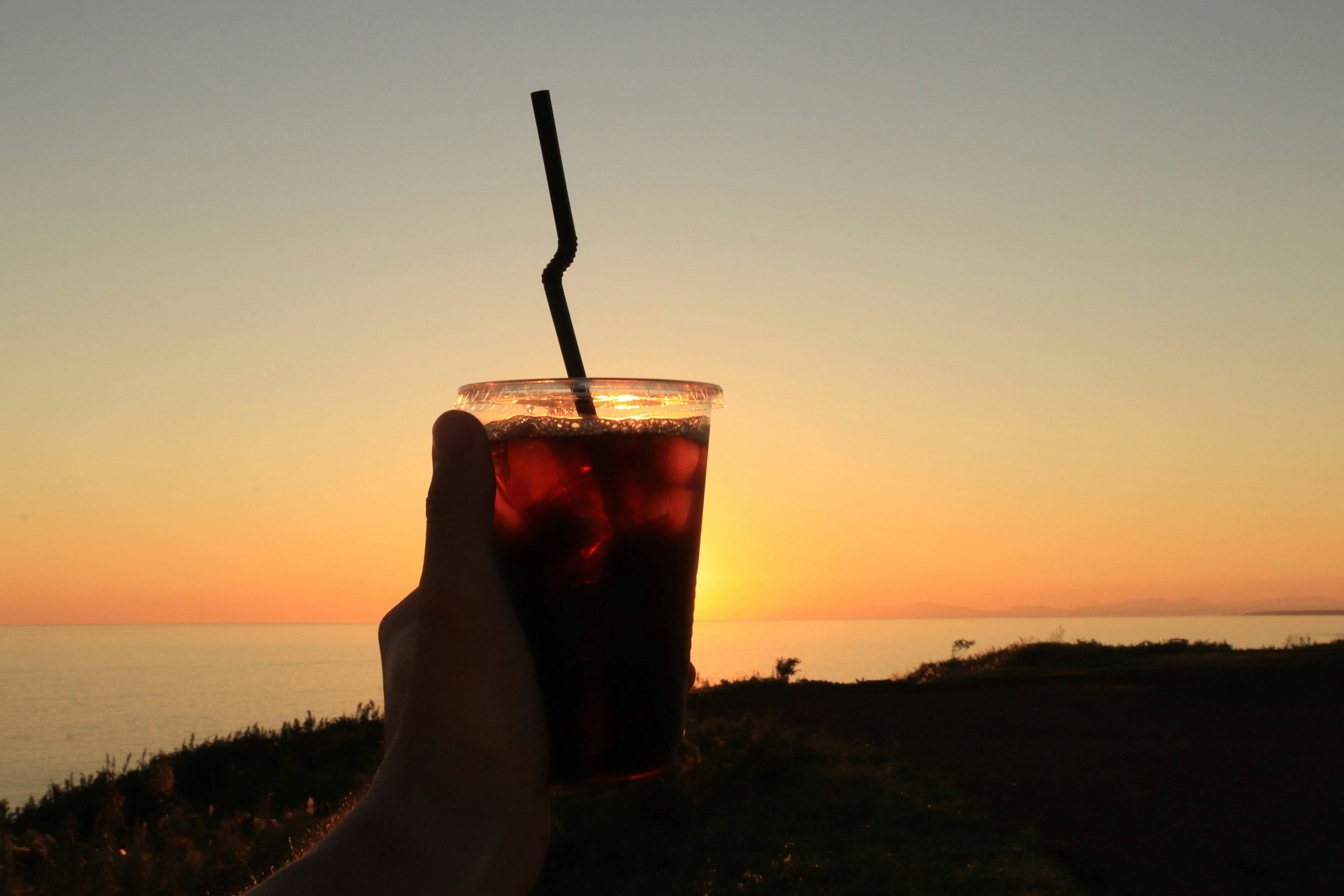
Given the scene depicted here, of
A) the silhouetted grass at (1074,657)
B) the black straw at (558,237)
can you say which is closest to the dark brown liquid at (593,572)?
the black straw at (558,237)

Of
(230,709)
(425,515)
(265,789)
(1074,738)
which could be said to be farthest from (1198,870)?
(230,709)

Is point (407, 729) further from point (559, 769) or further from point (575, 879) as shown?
point (575, 879)

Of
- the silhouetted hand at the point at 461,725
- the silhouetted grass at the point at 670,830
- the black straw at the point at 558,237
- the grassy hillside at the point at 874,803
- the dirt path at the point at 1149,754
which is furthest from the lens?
the dirt path at the point at 1149,754

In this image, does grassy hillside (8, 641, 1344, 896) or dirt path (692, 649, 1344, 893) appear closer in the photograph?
grassy hillside (8, 641, 1344, 896)

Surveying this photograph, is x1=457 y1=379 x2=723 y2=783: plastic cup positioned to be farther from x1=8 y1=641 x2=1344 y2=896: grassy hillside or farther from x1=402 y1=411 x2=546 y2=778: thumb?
x1=8 y1=641 x2=1344 y2=896: grassy hillside

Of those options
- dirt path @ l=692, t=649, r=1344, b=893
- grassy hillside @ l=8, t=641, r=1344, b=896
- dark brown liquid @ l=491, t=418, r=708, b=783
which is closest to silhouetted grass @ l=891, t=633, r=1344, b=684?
dirt path @ l=692, t=649, r=1344, b=893

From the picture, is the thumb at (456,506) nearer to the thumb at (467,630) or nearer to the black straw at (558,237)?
the thumb at (467,630)

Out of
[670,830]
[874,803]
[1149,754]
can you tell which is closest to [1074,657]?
[1149,754]
